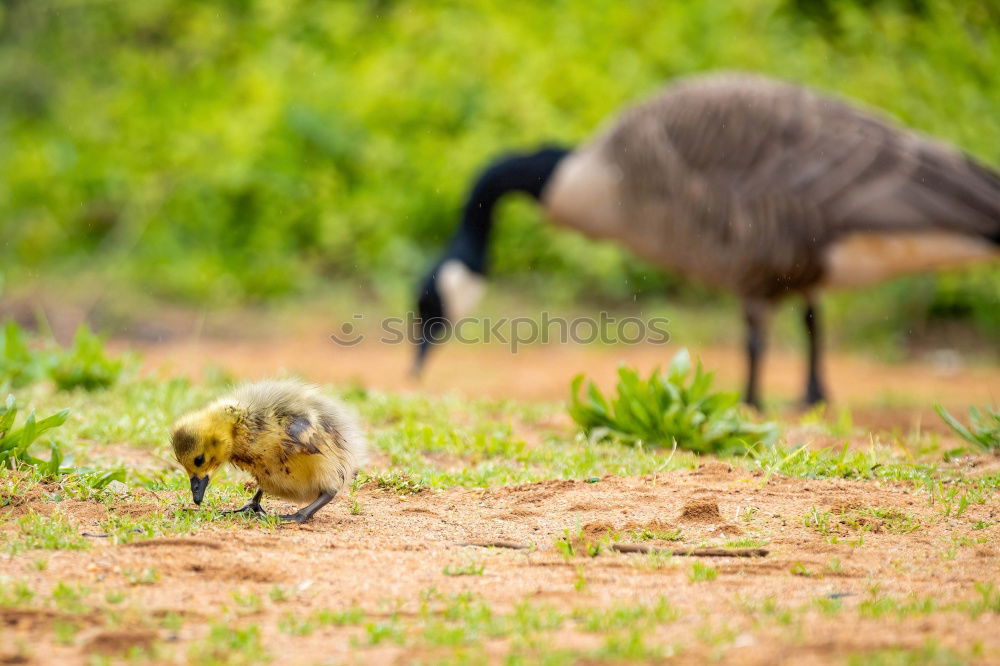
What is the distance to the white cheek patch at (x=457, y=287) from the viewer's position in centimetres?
991

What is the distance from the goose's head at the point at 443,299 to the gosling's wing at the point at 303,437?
562 centimetres

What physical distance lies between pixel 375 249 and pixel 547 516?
862 cm

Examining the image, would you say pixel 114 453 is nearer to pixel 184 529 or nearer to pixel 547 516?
pixel 184 529

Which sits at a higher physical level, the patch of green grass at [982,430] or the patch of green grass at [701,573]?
the patch of green grass at [982,430]

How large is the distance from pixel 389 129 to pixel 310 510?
31.3ft

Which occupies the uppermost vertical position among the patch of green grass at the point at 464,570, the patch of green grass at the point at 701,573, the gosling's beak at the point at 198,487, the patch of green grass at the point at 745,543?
the gosling's beak at the point at 198,487

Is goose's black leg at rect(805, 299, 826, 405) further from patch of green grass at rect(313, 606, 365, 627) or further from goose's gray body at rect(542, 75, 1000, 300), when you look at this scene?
patch of green grass at rect(313, 606, 365, 627)

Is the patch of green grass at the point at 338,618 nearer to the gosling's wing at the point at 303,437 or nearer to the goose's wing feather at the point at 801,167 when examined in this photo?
the gosling's wing at the point at 303,437

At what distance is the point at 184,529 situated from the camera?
3.67 m

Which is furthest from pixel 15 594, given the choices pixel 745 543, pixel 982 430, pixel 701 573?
pixel 982 430

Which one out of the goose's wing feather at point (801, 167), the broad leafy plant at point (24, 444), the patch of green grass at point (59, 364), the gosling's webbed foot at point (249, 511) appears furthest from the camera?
the goose's wing feather at point (801, 167)

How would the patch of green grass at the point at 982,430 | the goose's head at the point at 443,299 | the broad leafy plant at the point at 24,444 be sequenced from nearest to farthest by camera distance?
the broad leafy plant at the point at 24,444
the patch of green grass at the point at 982,430
the goose's head at the point at 443,299

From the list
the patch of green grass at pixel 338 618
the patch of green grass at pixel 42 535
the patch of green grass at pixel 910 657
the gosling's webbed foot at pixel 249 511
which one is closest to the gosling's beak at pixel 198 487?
the gosling's webbed foot at pixel 249 511

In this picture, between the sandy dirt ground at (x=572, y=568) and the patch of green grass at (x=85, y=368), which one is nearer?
the sandy dirt ground at (x=572, y=568)
